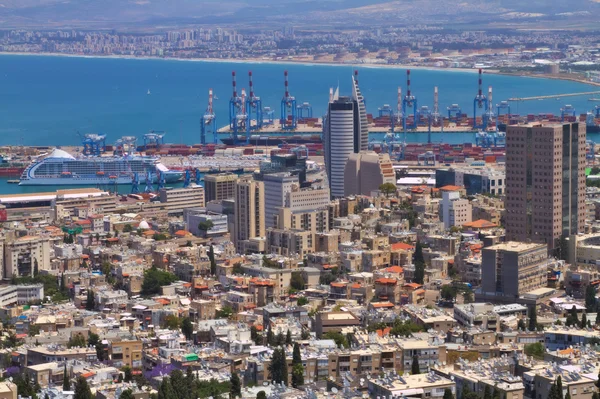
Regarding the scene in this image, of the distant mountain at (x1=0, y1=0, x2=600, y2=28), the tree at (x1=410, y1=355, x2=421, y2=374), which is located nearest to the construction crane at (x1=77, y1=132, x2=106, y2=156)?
the tree at (x1=410, y1=355, x2=421, y2=374)

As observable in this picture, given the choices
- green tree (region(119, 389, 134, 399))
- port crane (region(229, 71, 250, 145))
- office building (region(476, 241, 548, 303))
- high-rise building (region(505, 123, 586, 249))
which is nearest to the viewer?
green tree (region(119, 389, 134, 399))

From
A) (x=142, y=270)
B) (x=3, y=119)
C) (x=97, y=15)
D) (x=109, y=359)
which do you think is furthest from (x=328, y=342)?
(x=97, y=15)

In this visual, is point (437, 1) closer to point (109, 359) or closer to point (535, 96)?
point (535, 96)

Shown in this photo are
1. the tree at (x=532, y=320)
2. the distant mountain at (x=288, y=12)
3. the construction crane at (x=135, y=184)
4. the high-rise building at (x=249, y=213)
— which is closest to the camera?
the tree at (x=532, y=320)

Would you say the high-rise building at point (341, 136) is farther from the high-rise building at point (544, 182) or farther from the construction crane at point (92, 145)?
the construction crane at point (92, 145)

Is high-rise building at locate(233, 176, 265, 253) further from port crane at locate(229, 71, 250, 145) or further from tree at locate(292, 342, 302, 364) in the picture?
port crane at locate(229, 71, 250, 145)

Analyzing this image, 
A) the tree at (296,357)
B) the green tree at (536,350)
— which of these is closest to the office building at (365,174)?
the green tree at (536,350)

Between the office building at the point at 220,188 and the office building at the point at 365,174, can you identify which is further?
the office building at the point at 365,174
